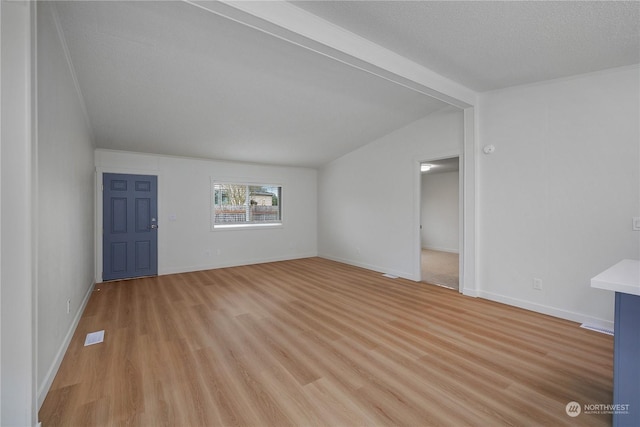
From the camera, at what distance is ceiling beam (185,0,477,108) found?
2012 mm

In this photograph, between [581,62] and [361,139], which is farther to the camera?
[361,139]

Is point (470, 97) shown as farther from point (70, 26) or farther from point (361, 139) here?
point (70, 26)

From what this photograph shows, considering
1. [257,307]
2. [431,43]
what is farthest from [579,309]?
[257,307]

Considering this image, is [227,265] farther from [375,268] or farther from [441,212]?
[441,212]

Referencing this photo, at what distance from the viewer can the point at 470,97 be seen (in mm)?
3799

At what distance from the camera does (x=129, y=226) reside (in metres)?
5.13

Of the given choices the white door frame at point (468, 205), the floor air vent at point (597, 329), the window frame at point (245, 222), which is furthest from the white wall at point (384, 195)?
the floor air vent at point (597, 329)

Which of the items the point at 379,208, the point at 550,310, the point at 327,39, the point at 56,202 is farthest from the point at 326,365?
the point at 379,208

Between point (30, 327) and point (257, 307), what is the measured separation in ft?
7.76

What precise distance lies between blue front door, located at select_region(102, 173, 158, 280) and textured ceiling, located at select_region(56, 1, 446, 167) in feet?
2.24

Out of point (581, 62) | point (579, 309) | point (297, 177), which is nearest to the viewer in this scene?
point (581, 62)

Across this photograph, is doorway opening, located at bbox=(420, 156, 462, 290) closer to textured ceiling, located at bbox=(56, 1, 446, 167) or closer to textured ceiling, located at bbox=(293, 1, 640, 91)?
textured ceiling, located at bbox=(56, 1, 446, 167)

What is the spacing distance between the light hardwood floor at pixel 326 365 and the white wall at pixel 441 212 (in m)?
4.67

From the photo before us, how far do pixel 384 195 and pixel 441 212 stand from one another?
387 cm
